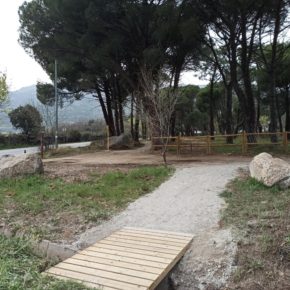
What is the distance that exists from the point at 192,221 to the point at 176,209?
771 mm

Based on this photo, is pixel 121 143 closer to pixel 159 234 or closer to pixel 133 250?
pixel 159 234

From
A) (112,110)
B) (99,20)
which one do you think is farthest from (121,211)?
(112,110)

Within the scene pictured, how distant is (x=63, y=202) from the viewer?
790 cm

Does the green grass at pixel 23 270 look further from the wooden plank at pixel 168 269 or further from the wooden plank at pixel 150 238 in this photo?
the wooden plank at pixel 150 238

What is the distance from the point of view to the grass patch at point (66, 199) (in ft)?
22.2

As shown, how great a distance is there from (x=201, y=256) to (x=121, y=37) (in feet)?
48.3

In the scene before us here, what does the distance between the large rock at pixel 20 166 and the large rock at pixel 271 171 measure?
583 cm

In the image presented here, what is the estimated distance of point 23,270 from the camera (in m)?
4.58

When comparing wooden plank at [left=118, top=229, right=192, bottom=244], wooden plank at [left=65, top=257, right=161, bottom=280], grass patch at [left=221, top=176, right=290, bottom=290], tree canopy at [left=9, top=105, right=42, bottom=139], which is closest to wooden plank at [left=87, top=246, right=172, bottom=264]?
wooden plank at [left=65, top=257, right=161, bottom=280]

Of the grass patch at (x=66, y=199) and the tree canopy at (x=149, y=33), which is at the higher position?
the tree canopy at (x=149, y=33)

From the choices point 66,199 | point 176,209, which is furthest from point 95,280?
point 66,199

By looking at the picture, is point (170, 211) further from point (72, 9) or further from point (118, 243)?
point (72, 9)

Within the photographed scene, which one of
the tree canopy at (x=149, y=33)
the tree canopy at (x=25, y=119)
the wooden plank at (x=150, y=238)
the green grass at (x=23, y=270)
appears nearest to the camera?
the green grass at (x=23, y=270)

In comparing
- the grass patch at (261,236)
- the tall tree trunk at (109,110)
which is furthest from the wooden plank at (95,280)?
the tall tree trunk at (109,110)
